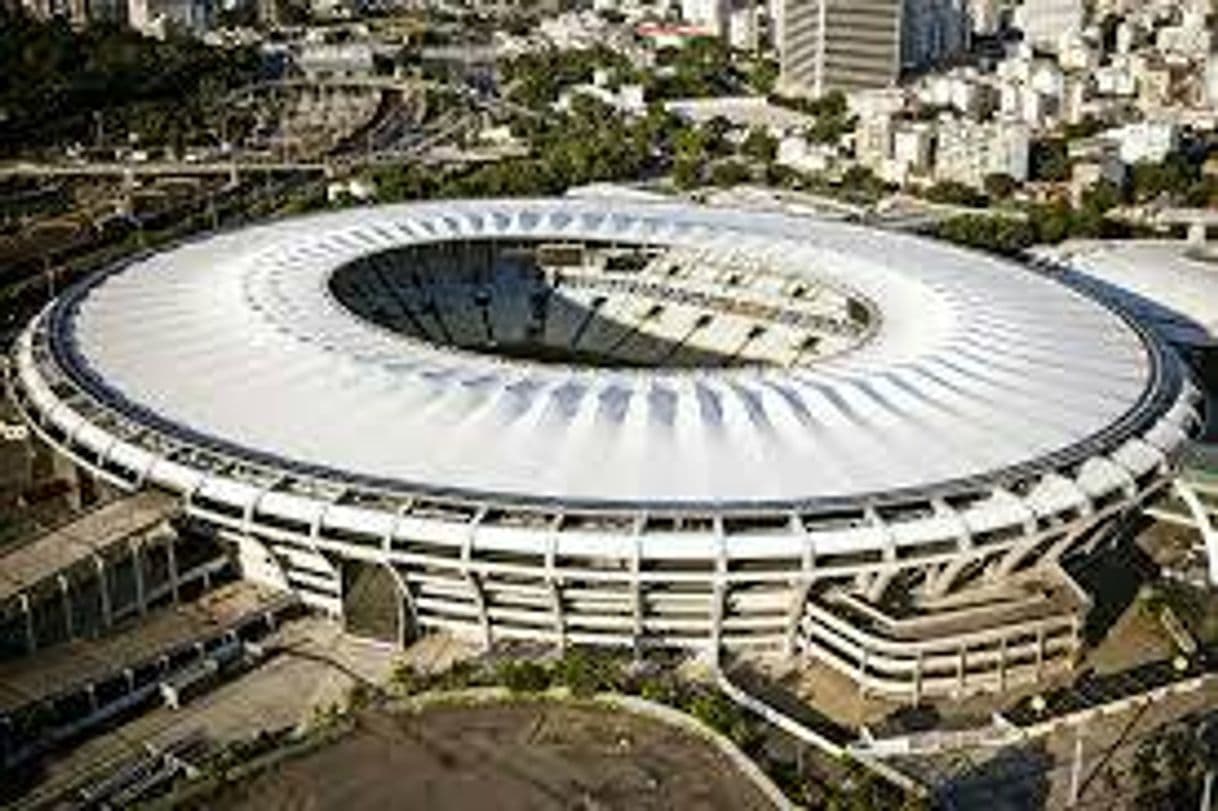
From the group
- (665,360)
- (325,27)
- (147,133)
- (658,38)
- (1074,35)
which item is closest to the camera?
(665,360)

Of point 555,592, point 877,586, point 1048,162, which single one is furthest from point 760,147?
point 555,592

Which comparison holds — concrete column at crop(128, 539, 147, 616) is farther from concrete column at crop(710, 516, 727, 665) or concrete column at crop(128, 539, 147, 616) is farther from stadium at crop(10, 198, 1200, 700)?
concrete column at crop(710, 516, 727, 665)

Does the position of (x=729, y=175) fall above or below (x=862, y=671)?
above

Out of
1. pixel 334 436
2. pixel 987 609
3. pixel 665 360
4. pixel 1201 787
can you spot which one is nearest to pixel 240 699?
pixel 334 436

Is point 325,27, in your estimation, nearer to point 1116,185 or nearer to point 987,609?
point 1116,185

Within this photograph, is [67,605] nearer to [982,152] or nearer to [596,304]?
[596,304]

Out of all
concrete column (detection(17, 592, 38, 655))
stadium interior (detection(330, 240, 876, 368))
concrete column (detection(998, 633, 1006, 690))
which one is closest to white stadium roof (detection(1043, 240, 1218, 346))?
stadium interior (detection(330, 240, 876, 368))
